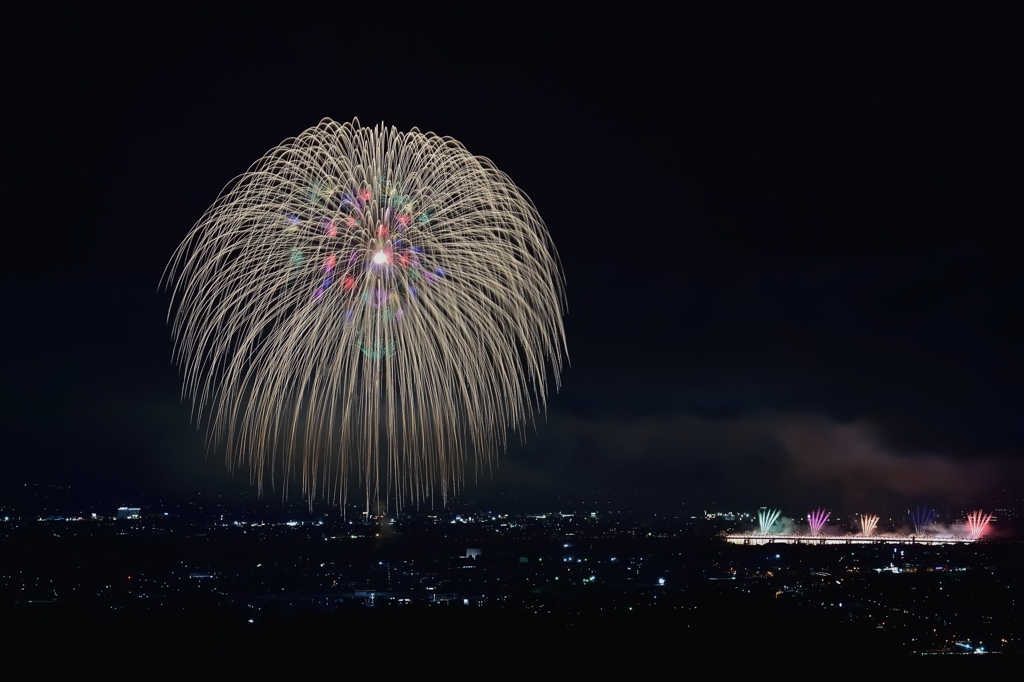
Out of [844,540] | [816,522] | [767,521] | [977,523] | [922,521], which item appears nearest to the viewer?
[844,540]

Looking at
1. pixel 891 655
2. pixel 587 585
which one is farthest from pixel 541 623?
pixel 587 585

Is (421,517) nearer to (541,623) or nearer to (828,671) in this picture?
(541,623)

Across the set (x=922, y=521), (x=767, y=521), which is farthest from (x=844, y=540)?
(x=922, y=521)

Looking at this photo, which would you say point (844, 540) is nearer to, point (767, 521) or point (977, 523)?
point (767, 521)

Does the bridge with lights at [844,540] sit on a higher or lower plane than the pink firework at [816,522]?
lower

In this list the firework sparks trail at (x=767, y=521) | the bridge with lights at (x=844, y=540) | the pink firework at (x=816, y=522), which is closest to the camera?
the bridge with lights at (x=844, y=540)

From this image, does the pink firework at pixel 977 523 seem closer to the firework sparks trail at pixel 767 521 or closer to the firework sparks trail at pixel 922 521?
the firework sparks trail at pixel 922 521

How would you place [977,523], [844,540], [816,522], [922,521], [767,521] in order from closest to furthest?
[844,540] → [977,523] → [767,521] → [922,521] → [816,522]

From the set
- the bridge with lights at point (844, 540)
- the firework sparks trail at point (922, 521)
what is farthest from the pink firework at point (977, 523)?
the firework sparks trail at point (922, 521)
